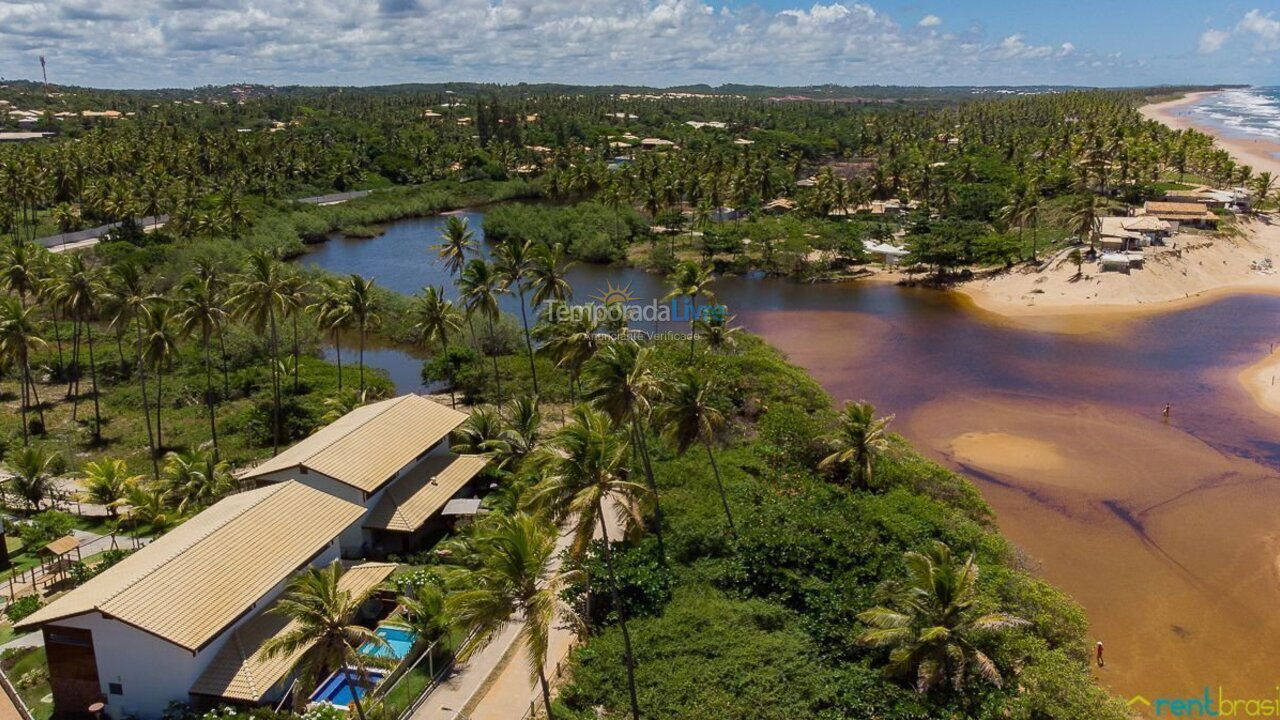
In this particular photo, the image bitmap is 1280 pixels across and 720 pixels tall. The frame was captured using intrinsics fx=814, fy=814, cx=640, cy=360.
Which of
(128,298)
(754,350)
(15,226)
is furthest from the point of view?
(15,226)

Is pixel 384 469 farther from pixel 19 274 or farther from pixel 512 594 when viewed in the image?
pixel 19 274

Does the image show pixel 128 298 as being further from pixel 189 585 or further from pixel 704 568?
pixel 704 568

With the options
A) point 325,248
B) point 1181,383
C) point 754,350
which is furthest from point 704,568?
point 325,248

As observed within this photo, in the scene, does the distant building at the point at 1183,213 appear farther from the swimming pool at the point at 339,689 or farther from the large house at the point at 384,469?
the swimming pool at the point at 339,689

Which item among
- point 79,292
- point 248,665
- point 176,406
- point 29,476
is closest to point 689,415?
point 248,665

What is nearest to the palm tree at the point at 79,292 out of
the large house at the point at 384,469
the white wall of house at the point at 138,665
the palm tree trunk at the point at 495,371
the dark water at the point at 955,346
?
the large house at the point at 384,469

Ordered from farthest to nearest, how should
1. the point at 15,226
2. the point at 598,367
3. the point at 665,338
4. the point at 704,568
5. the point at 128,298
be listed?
1. the point at 15,226
2. the point at 665,338
3. the point at 128,298
4. the point at 704,568
5. the point at 598,367

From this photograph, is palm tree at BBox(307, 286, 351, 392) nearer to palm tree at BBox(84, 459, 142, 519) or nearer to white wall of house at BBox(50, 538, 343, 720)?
palm tree at BBox(84, 459, 142, 519)
